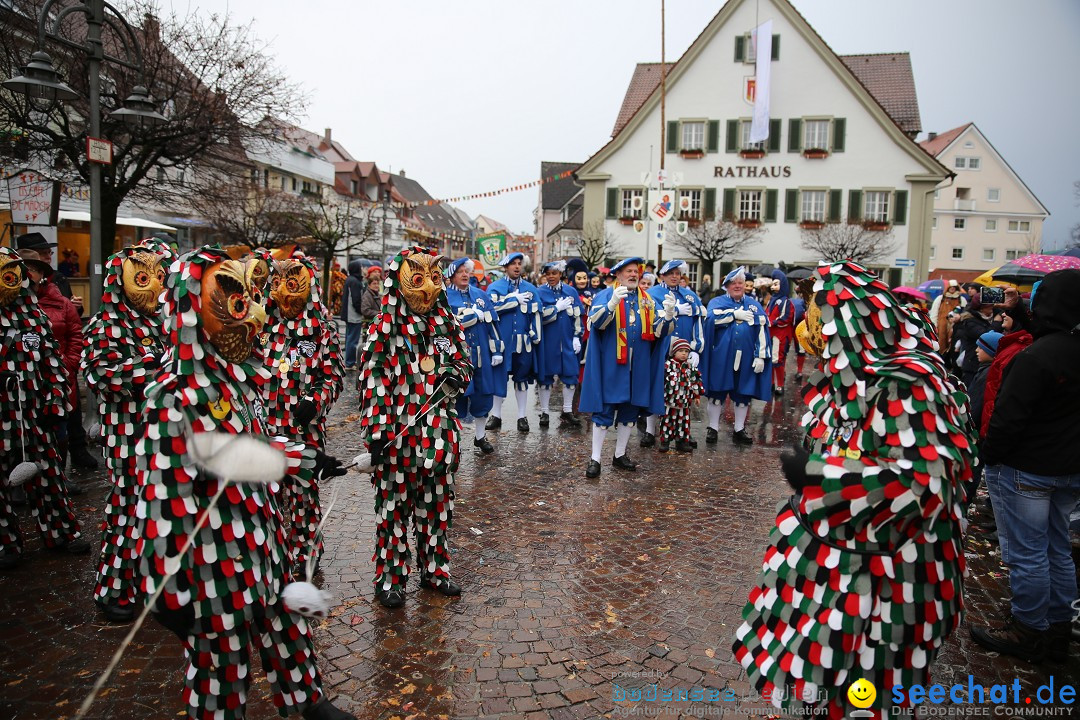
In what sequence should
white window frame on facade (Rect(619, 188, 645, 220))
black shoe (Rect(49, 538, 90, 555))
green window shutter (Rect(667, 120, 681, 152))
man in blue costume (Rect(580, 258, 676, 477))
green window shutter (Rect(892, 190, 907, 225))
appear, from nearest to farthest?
black shoe (Rect(49, 538, 90, 555)) → man in blue costume (Rect(580, 258, 676, 477)) → green window shutter (Rect(892, 190, 907, 225)) → green window shutter (Rect(667, 120, 681, 152)) → white window frame on facade (Rect(619, 188, 645, 220))

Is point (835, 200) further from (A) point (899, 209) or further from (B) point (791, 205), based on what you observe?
(A) point (899, 209)

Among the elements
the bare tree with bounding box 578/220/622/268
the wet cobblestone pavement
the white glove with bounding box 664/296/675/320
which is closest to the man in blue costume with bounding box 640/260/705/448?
the white glove with bounding box 664/296/675/320

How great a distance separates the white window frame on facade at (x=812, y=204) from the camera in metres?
31.6

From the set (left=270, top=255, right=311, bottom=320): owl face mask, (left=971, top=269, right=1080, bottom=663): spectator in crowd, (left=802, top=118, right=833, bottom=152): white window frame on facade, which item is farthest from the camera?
(left=802, top=118, right=833, bottom=152): white window frame on facade

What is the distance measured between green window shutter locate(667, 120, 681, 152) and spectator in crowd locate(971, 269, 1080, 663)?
30.6 m

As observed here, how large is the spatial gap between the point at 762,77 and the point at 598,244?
35.6 ft

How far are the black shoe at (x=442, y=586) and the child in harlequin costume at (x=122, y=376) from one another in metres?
1.82

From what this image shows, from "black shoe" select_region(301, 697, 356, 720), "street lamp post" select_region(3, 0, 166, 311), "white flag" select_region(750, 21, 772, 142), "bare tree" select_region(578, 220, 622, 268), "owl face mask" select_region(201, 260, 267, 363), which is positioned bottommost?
"black shoe" select_region(301, 697, 356, 720)

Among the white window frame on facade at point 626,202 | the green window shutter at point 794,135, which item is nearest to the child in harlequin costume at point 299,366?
Answer: the white window frame on facade at point 626,202

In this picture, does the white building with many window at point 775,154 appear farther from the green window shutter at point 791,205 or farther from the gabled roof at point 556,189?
the gabled roof at point 556,189

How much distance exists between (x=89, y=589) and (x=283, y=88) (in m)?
13.5

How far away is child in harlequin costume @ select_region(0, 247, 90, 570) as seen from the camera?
487 cm

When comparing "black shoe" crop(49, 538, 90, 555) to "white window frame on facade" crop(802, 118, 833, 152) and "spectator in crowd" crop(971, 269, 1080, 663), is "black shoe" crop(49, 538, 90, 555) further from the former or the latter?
"white window frame on facade" crop(802, 118, 833, 152)

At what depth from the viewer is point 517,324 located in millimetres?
9500
